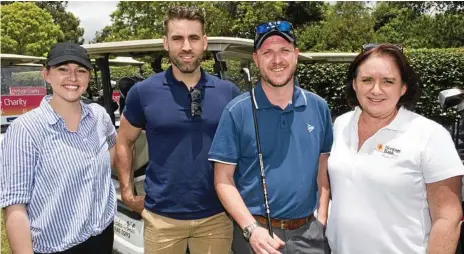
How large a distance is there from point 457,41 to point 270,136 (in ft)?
79.3

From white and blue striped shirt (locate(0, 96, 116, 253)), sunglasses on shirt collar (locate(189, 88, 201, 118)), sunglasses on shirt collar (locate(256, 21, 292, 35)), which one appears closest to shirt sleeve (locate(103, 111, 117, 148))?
white and blue striped shirt (locate(0, 96, 116, 253))

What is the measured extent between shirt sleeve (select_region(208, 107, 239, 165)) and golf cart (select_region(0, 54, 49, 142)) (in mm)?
9061

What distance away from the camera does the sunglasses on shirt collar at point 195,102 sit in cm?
249

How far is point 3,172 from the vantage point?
202 cm

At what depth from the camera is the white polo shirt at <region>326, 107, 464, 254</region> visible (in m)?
1.82

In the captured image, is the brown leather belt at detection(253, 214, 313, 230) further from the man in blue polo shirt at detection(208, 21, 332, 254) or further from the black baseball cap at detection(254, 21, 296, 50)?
the black baseball cap at detection(254, 21, 296, 50)

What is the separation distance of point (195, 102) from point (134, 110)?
37 centimetres

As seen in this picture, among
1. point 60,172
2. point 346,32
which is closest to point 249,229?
point 60,172

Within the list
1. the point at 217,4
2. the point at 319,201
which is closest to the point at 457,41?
the point at 217,4

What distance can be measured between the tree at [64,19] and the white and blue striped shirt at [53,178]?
56.6 metres

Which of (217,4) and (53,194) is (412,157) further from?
(217,4)

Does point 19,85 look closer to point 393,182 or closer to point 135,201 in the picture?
point 135,201

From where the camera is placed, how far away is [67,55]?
2236 millimetres

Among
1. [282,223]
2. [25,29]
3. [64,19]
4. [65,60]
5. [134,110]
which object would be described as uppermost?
[64,19]
